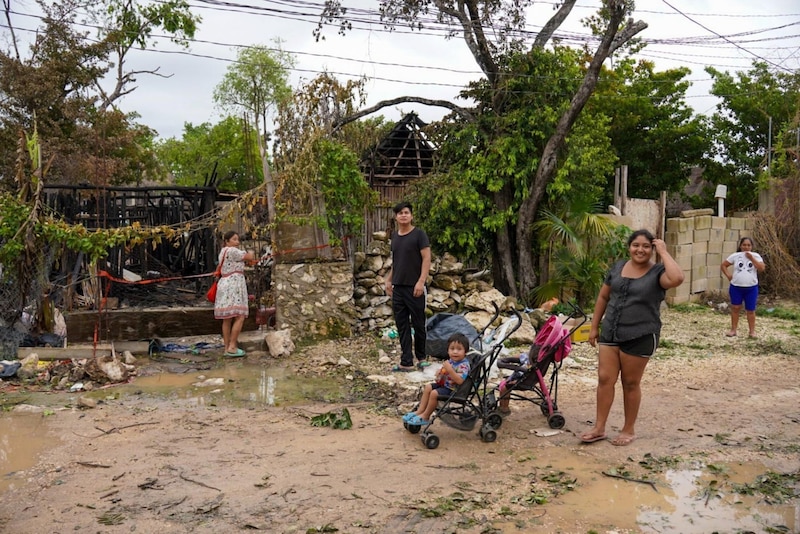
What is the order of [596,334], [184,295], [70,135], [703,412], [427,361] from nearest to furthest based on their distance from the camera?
[596,334]
[703,412]
[427,361]
[184,295]
[70,135]

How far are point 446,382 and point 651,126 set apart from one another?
22851 millimetres

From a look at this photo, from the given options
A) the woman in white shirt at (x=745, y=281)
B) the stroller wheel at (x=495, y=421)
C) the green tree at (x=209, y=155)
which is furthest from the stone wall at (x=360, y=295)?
the green tree at (x=209, y=155)

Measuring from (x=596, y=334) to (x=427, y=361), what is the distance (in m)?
2.86

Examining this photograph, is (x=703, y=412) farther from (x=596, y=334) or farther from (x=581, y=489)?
(x=581, y=489)

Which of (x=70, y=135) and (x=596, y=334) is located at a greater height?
(x=70, y=135)

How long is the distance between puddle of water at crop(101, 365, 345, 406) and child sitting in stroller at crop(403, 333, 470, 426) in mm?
1686

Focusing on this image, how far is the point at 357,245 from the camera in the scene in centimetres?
1075

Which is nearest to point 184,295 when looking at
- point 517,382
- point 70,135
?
point 517,382

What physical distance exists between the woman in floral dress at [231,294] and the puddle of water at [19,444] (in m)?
2.71

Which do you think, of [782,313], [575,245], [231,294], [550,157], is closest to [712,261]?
[782,313]

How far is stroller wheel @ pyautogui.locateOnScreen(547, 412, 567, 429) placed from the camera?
18.6 ft

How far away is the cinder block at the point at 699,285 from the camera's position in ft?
44.5

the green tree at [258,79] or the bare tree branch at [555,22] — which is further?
the green tree at [258,79]

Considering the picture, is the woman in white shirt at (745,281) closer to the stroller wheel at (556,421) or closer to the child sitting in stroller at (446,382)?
the stroller wheel at (556,421)
